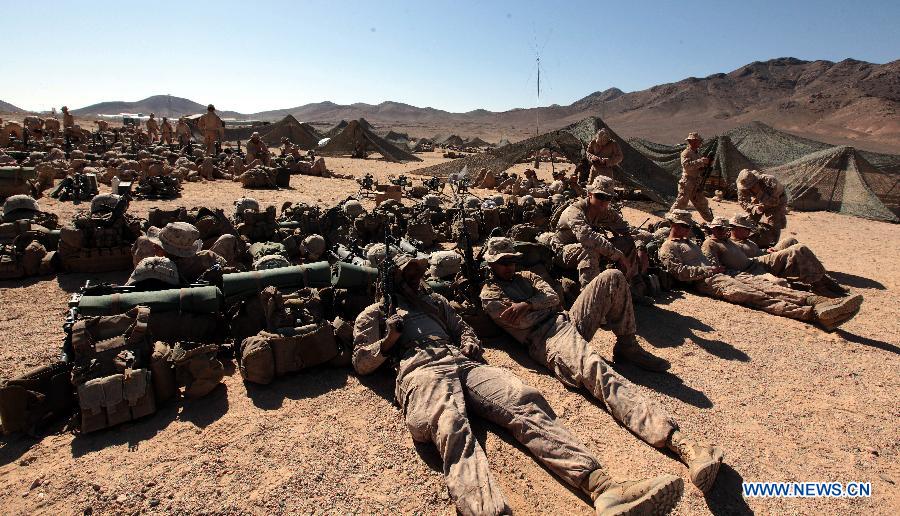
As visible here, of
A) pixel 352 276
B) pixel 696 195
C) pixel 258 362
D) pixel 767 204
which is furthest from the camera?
pixel 696 195

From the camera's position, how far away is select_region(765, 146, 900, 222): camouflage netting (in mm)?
15344

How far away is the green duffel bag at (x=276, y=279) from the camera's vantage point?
17.4 feet

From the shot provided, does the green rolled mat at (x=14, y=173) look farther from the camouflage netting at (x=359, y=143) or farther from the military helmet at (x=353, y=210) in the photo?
the camouflage netting at (x=359, y=143)

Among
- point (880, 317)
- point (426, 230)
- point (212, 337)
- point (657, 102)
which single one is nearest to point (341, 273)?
point (212, 337)

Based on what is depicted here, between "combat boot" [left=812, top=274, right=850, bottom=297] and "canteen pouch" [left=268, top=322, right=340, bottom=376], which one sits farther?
"combat boot" [left=812, top=274, right=850, bottom=297]

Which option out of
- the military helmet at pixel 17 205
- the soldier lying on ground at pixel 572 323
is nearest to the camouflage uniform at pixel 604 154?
the soldier lying on ground at pixel 572 323

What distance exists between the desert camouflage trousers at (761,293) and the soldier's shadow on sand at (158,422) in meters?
7.28

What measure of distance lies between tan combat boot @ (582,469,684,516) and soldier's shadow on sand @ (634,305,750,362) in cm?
315

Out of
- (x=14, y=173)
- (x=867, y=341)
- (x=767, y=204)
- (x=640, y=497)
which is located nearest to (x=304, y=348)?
(x=640, y=497)

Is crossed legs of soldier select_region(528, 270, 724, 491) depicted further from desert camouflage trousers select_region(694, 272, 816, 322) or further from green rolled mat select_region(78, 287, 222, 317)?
green rolled mat select_region(78, 287, 222, 317)

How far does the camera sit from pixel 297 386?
4777 millimetres

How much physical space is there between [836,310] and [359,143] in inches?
1068

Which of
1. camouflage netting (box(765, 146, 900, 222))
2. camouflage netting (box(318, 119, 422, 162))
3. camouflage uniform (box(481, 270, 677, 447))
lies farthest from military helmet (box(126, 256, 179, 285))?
camouflage netting (box(318, 119, 422, 162))

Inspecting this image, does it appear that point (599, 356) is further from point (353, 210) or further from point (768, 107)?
point (768, 107)
